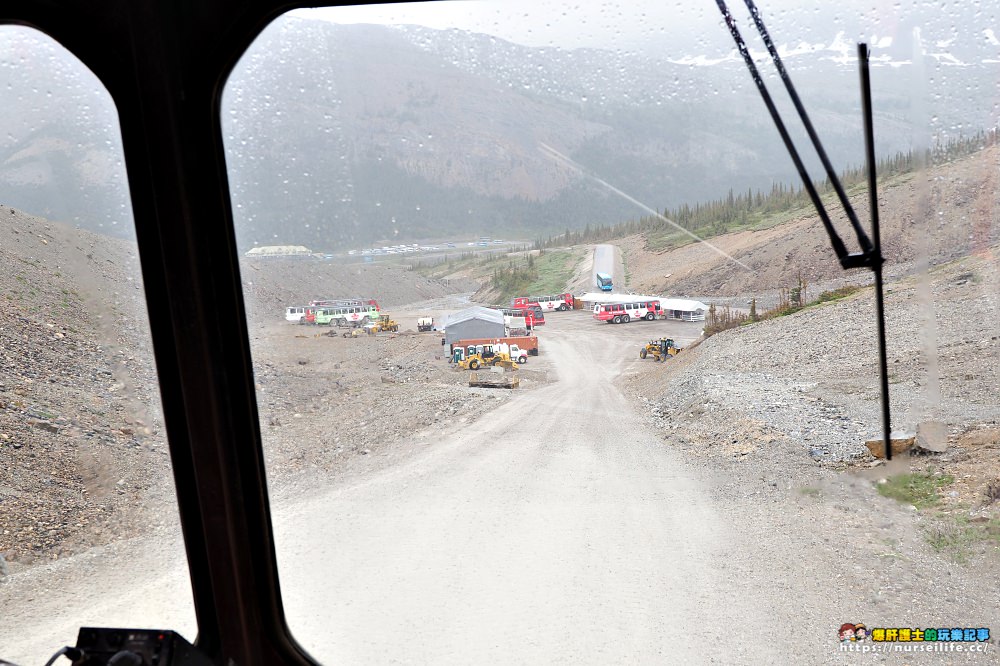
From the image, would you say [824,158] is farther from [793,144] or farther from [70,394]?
[70,394]

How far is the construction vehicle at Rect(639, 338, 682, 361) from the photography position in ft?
5.39

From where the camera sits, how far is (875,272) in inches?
55.5

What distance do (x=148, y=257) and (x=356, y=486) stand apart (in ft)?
2.46

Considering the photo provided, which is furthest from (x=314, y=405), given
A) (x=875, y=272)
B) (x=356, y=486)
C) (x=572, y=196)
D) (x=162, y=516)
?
(x=875, y=272)

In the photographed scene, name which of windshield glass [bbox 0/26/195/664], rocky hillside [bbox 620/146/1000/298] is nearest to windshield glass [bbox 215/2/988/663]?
rocky hillside [bbox 620/146/1000/298]

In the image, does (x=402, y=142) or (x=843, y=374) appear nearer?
(x=843, y=374)

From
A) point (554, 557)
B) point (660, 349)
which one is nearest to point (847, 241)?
point (660, 349)

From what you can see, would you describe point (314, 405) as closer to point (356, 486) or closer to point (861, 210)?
point (356, 486)

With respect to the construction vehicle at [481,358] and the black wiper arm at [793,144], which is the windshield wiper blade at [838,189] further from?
the construction vehicle at [481,358]

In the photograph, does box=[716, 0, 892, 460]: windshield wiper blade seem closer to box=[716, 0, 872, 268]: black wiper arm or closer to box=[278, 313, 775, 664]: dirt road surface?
box=[716, 0, 872, 268]: black wiper arm

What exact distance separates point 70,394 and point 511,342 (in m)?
1.11

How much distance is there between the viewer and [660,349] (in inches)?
65.4

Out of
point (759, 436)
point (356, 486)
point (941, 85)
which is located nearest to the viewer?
point (941, 85)

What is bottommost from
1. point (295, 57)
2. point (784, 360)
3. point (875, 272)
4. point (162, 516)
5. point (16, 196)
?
point (162, 516)
